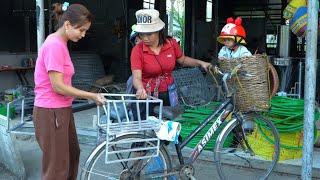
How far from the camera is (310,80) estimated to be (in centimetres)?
315

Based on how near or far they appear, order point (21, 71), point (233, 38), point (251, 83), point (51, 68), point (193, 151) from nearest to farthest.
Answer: point (51, 68) → point (251, 83) → point (193, 151) → point (233, 38) → point (21, 71)

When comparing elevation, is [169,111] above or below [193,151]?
above

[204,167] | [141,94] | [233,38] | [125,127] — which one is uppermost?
[233,38]

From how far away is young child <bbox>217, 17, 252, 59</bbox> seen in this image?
4.22 meters

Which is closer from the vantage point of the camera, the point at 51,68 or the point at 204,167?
the point at 51,68

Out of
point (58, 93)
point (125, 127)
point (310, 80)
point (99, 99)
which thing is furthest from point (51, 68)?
point (310, 80)

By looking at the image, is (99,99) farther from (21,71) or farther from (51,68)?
(21,71)

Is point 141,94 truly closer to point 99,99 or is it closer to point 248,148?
point 99,99

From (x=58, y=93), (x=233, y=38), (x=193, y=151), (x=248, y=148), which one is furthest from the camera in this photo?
(x=233, y=38)

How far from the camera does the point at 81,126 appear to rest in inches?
248

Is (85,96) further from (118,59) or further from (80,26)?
(118,59)

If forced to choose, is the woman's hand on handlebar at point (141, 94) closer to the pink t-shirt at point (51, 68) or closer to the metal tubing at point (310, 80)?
the pink t-shirt at point (51, 68)

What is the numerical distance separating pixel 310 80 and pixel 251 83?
0.62 metres

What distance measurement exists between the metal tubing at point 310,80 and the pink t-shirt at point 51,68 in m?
1.72
